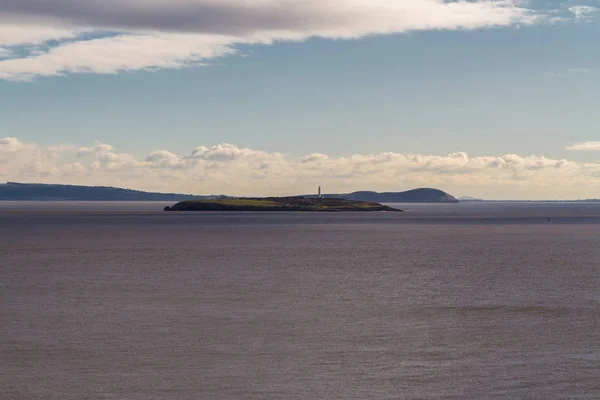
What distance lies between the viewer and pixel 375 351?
2172 centimetres

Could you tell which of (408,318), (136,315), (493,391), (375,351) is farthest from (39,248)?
(493,391)

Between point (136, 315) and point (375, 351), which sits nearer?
point (375, 351)

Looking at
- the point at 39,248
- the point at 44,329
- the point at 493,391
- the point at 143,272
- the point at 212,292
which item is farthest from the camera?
the point at 39,248

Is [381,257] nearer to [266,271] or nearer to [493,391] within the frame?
[266,271]

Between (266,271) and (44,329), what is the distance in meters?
22.1

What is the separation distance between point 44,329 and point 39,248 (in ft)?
149

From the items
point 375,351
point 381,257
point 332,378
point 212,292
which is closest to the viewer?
point 332,378

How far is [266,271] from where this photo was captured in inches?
1831

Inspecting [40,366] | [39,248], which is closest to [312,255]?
[39,248]

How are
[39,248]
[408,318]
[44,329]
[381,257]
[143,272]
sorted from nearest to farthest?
[44,329] < [408,318] < [143,272] < [381,257] < [39,248]

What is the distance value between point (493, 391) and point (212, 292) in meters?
19.6

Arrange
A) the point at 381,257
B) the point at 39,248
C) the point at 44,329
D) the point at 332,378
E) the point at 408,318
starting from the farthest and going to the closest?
1. the point at 39,248
2. the point at 381,257
3. the point at 408,318
4. the point at 44,329
5. the point at 332,378

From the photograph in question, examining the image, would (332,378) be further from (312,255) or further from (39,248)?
(39,248)

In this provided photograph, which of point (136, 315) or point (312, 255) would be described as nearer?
point (136, 315)
